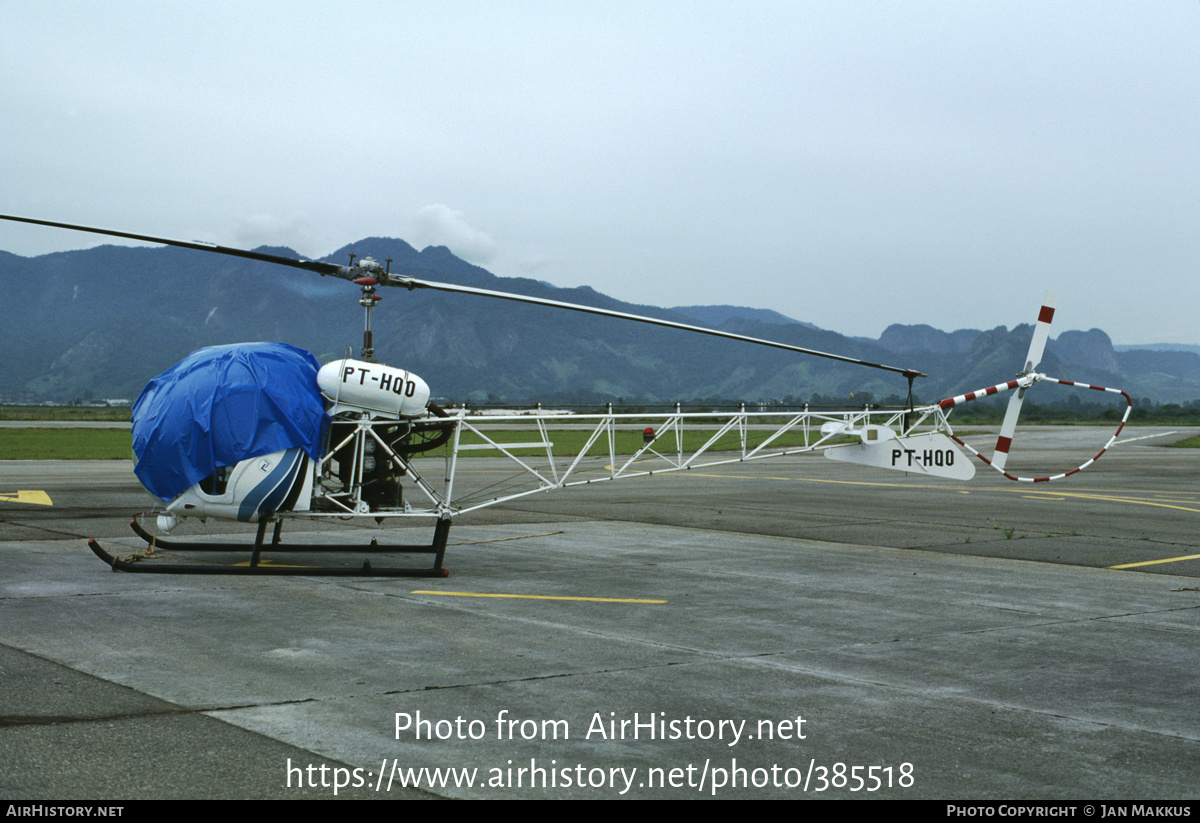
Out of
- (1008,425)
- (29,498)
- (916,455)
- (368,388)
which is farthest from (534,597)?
(29,498)

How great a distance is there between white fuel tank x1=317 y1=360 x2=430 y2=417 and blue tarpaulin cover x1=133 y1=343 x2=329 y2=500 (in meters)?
0.40

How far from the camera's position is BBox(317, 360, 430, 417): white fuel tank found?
12.4m

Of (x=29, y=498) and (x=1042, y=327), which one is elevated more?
(x=1042, y=327)

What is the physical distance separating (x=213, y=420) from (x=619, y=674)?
6528 millimetres

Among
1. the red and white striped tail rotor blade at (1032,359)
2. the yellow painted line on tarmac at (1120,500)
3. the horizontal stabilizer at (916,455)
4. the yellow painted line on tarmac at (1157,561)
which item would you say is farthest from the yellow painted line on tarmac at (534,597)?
the yellow painted line on tarmac at (1120,500)

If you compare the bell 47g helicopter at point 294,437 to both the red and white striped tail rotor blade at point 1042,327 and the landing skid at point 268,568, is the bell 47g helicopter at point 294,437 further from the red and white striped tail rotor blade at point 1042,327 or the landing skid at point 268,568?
the red and white striped tail rotor blade at point 1042,327

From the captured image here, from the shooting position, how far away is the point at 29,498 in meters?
21.4

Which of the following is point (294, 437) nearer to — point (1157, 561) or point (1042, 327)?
point (1042, 327)

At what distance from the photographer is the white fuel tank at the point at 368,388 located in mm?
12352

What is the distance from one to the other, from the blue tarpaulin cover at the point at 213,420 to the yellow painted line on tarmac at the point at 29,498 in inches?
404
